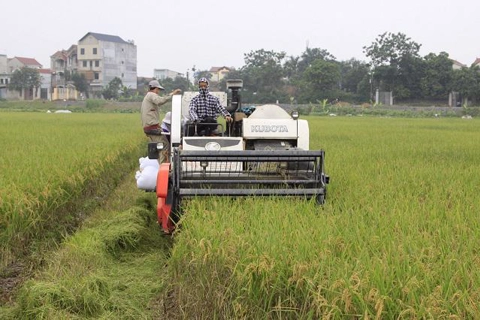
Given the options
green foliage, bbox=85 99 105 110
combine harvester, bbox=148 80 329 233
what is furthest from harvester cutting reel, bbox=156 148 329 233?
green foliage, bbox=85 99 105 110

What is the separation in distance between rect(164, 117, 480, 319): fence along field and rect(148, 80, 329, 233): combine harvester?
0.28 meters

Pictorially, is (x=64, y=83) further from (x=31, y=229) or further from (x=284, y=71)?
(x=31, y=229)

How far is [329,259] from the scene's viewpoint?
129 inches

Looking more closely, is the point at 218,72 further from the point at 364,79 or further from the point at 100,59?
the point at 364,79

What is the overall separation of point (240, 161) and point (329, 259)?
7.82ft

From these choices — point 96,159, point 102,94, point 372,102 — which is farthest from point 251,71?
point 96,159

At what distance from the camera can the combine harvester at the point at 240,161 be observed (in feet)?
17.4

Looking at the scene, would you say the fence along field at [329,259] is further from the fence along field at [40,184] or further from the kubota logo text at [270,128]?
the fence along field at [40,184]

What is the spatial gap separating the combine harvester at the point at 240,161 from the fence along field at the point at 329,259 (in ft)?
0.90

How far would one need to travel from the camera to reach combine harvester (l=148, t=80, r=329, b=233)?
5.31 m

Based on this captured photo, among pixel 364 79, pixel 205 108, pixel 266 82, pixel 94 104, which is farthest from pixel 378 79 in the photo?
pixel 205 108

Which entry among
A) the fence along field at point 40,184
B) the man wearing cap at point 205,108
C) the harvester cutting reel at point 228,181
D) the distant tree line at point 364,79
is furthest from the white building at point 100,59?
the harvester cutting reel at point 228,181

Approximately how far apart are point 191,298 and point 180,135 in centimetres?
319

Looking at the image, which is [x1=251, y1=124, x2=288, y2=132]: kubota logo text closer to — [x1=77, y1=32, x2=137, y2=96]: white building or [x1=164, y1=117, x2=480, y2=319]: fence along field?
[x1=164, y1=117, x2=480, y2=319]: fence along field
